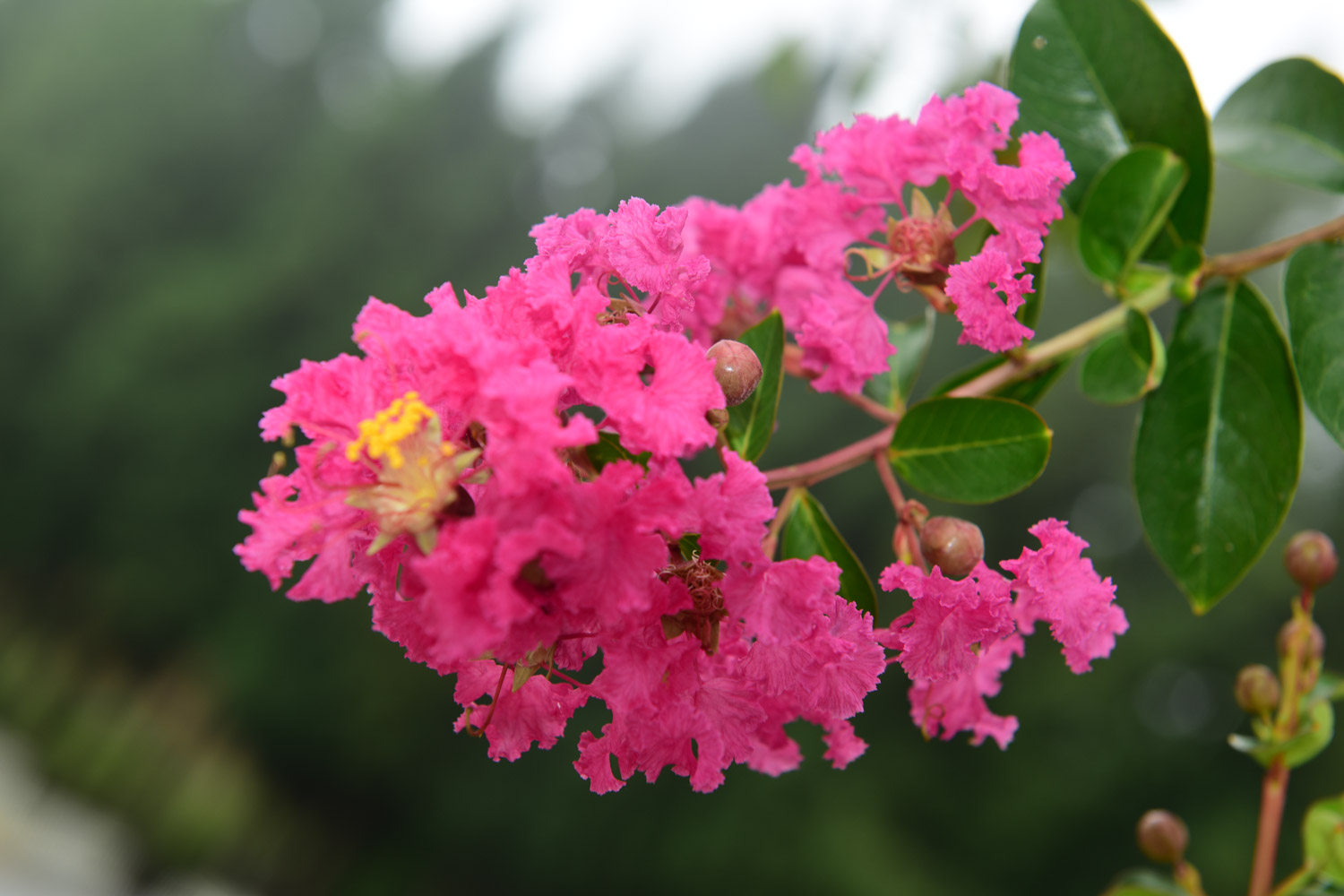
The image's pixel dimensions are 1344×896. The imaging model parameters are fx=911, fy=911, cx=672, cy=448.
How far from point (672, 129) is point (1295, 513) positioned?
5.15m

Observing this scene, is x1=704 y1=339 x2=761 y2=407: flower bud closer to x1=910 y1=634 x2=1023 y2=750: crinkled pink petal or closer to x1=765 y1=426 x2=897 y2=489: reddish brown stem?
x1=765 y1=426 x2=897 y2=489: reddish brown stem

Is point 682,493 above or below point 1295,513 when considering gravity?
above

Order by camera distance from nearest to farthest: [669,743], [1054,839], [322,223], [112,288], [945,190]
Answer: [669,743] → [945,190] → [1054,839] → [322,223] → [112,288]

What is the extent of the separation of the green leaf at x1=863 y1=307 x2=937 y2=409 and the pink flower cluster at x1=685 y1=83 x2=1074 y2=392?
0.21 meters

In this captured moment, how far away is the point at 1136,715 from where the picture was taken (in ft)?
16.2

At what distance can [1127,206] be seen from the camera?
0.90 meters

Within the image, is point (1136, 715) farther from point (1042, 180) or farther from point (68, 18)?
point (68, 18)

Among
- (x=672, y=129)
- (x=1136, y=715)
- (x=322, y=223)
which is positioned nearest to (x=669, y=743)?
(x=1136, y=715)

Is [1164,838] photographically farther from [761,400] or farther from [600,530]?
[600,530]

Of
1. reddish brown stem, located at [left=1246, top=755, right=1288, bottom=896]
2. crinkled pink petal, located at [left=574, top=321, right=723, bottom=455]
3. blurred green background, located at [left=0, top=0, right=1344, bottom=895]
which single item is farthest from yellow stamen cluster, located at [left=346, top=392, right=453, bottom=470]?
blurred green background, located at [left=0, top=0, right=1344, bottom=895]

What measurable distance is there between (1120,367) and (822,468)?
39cm

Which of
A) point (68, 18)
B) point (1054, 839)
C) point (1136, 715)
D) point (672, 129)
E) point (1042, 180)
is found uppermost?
point (68, 18)

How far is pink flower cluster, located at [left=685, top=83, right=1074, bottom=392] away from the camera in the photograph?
2.52 ft

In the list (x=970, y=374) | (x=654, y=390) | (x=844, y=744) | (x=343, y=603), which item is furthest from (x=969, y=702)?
(x=343, y=603)
